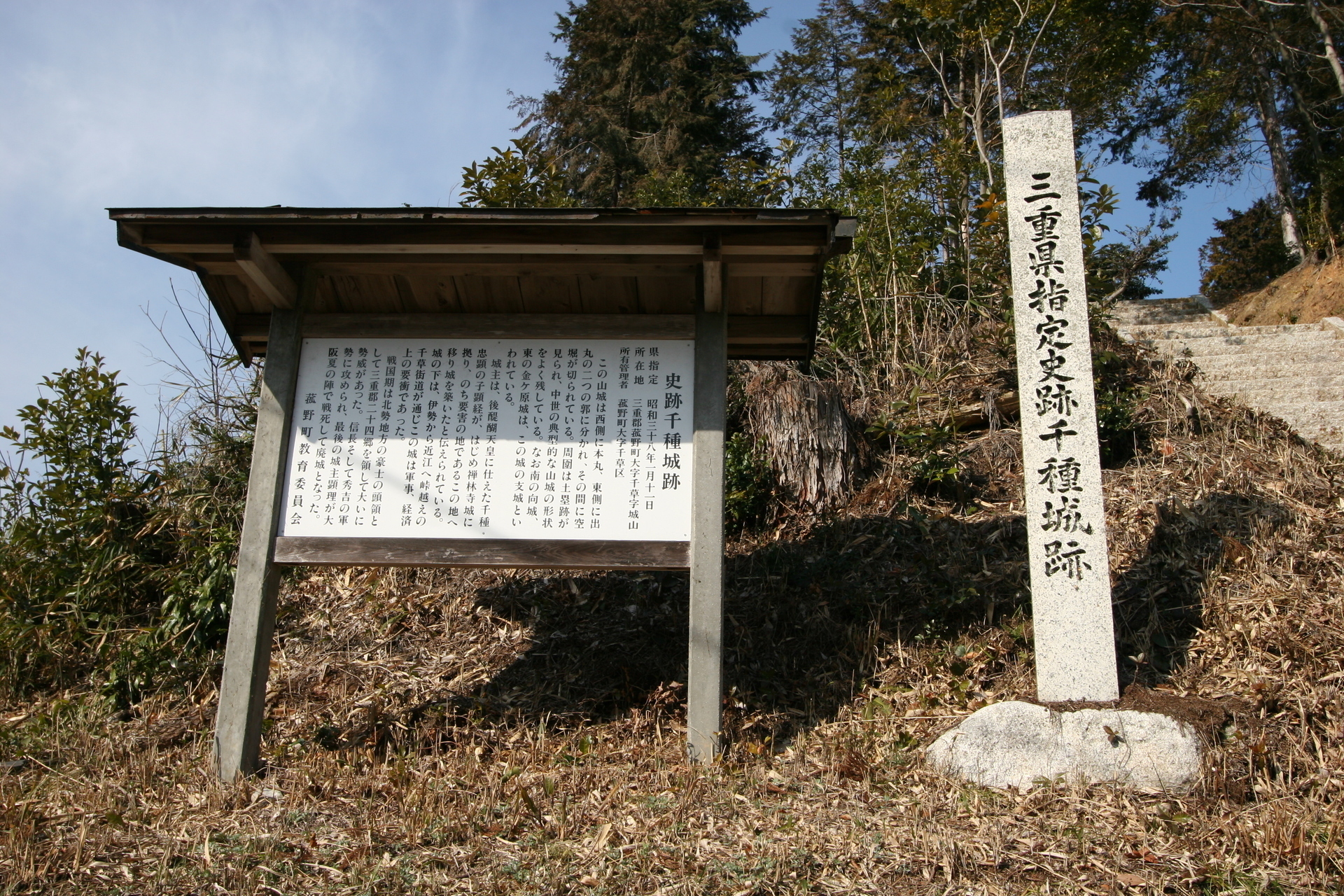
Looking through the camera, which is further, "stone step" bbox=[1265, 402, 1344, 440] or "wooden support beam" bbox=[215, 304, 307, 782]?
"stone step" bbox=[1265, 402, 1344, 440]

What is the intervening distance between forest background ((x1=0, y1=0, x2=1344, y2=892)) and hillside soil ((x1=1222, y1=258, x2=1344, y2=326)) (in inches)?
24.0

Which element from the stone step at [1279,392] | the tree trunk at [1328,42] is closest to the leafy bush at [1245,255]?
the tree trunk at [1328,42]

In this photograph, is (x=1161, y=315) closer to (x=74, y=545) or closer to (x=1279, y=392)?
(x=1279, y=392)

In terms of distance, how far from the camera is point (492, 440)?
5215 millimetres

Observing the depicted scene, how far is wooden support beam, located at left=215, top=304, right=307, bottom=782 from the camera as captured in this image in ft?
16.1

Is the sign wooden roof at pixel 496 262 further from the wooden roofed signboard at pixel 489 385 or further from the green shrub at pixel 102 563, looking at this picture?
the green shrub at pixel 102 563

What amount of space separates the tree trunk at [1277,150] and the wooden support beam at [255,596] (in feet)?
59.0

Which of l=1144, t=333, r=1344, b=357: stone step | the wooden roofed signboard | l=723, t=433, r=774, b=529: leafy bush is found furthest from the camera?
l=1144, t=333, r=1344, b=357: stone step

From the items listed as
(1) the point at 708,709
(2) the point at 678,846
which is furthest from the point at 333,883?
(1) the point at 708,709

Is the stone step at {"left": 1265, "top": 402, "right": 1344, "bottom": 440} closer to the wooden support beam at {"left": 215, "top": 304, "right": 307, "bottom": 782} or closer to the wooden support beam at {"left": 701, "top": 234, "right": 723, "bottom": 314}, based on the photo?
the wooden support beam at {"left": 701, "top": 234, "right": 723, "bottom": 314}

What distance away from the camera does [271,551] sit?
5.07m

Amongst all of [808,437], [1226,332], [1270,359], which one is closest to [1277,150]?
[1226,332]

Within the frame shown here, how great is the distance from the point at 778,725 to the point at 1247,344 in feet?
26.3

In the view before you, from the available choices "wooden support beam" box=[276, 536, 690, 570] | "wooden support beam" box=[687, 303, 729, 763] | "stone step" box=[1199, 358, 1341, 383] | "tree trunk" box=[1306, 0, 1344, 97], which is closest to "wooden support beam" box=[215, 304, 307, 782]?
"wooden support beam" box=[276, 536, 690, 570]
